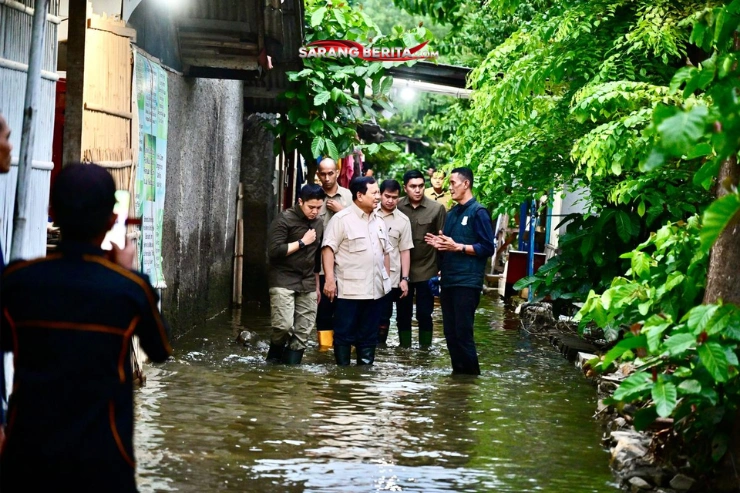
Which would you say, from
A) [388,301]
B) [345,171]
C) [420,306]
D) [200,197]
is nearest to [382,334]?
[388,301]

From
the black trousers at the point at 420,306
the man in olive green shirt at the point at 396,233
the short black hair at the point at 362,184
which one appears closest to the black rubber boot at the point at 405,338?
the black trousers at the point at 420,306

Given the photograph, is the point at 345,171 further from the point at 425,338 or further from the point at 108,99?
the point at 108,99

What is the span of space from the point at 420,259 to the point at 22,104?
6439 millimetres

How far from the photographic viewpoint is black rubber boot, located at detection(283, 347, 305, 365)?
10781 mm

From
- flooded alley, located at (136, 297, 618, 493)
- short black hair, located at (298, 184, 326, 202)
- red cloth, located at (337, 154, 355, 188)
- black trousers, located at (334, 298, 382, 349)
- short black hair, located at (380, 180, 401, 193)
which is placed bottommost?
flooded alley, located at (136, 297, 618, 493)

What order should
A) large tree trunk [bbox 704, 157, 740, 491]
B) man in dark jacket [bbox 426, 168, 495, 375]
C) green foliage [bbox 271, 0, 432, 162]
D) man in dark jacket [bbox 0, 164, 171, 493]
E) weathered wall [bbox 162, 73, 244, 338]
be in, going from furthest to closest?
green foliage [bbox 271, 0, 432, 162], weathered wall [bbox 162, 73, 244, 338], man in dark jacket [bbox 426, 168, 495, 375], large tree trunk [bbox 704, 157, 740, 491], man in dark jacket [bbox 0, 164, 171, 493]

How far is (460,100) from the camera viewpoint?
22234 mm

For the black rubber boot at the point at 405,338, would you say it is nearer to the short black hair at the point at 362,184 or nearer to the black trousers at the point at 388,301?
the black trousers at the point at 388,301

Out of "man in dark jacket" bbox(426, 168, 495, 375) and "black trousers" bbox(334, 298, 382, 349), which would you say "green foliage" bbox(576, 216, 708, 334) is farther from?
"black trousers" bbox(334, 298, 382, 349)

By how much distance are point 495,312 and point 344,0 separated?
559 cm

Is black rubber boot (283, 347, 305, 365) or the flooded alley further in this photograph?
black rubber boot (283, 347, 305, 365)

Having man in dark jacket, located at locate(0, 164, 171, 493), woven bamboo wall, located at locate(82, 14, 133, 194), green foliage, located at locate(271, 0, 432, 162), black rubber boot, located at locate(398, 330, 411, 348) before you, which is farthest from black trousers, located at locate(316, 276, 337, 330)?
man in dark jacket, located at locate(0, 164, 171, 493)

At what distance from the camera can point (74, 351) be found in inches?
139

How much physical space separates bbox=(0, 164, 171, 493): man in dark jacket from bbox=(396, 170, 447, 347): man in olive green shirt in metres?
8.92
